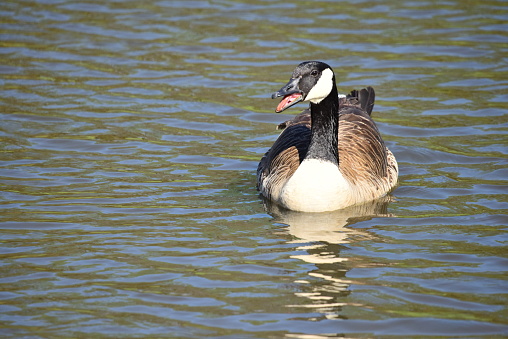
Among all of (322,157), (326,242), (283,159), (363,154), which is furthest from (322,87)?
(326,242)

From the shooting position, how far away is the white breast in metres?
9.67

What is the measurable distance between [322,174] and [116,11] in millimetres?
10318

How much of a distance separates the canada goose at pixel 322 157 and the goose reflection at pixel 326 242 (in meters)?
0.12

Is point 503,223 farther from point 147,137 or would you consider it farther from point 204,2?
point 204,2

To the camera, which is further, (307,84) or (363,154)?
(363,154)

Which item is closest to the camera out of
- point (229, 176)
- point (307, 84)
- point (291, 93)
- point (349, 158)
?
point (291, 93)

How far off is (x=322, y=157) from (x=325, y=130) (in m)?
0.34

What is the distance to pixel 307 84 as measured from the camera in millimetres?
9391

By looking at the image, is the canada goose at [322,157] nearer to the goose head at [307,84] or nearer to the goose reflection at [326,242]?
the goose head at [307,84]

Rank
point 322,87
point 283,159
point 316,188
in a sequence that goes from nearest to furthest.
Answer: point 322,87, point 316,188, point 283,159

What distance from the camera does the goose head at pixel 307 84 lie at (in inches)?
367

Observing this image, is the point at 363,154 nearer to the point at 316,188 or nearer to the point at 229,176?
the point at 316,188

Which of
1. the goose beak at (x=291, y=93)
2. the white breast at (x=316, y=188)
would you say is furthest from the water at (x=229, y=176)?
the goose beak at (x=291, y=93)

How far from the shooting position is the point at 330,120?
987 centimetres
